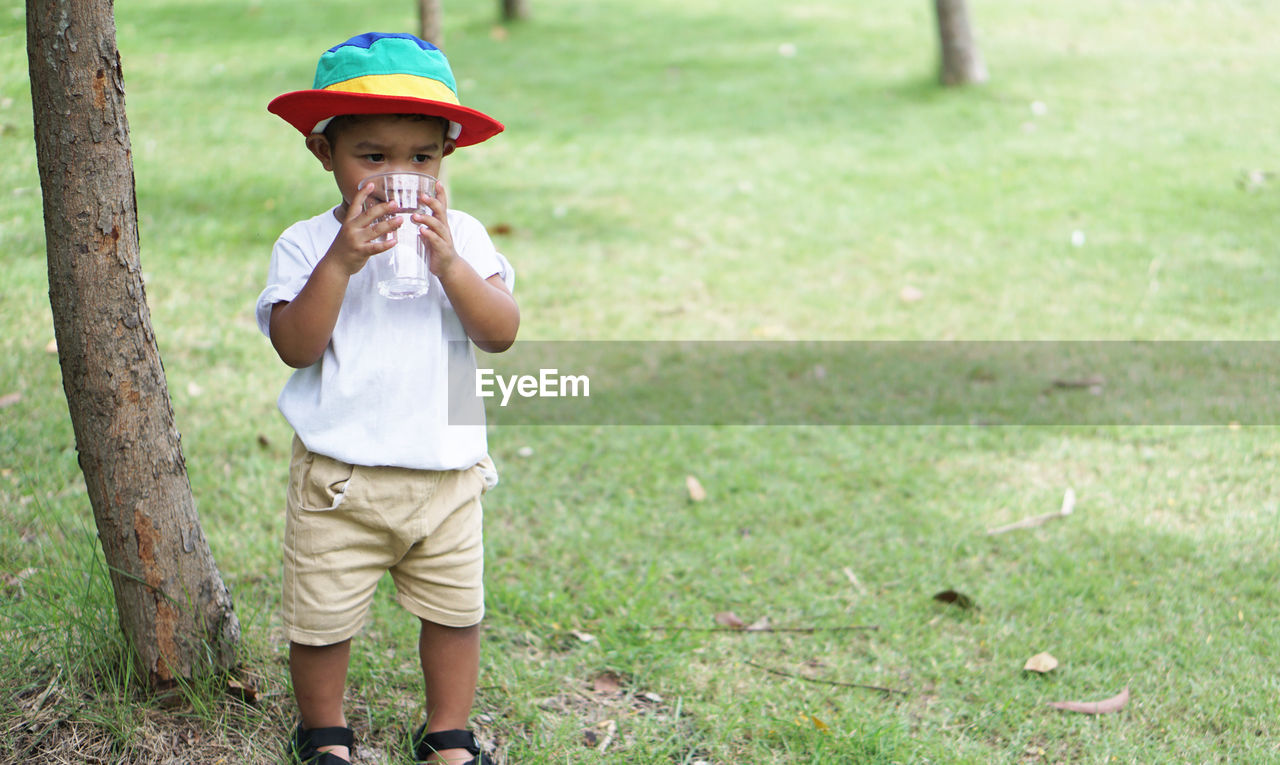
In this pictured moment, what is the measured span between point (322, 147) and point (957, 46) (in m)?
7.80

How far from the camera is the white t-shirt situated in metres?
2.02

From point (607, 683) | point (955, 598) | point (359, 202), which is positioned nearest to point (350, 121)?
point (359, 202)

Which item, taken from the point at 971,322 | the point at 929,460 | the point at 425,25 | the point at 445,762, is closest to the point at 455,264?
Result: the point at 445,762

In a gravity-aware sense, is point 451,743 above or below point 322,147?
below

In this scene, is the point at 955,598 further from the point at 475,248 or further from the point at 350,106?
the point at 350,106

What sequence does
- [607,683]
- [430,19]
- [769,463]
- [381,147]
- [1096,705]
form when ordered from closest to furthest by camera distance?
1. [381,147]
2. [1096,705]
3. [607,683]
4. [769,463]
5. [430,19]

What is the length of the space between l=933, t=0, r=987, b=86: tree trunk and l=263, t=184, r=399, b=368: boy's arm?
25.6 ft

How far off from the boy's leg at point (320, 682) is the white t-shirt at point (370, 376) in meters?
0.43

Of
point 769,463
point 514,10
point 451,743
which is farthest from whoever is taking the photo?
point 514,10

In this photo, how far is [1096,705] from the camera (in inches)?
102

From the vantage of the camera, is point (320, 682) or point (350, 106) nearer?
point (350, 106)

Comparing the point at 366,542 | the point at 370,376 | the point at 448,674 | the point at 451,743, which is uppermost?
the point at 370,376

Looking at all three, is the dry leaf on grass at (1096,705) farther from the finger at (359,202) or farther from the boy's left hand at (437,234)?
the finger at (359,202)

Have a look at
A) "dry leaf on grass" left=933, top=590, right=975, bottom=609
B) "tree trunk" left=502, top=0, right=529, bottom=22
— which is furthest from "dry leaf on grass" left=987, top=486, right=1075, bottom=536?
"tree trunk" left=502, top=0, right=529, bottom=22
